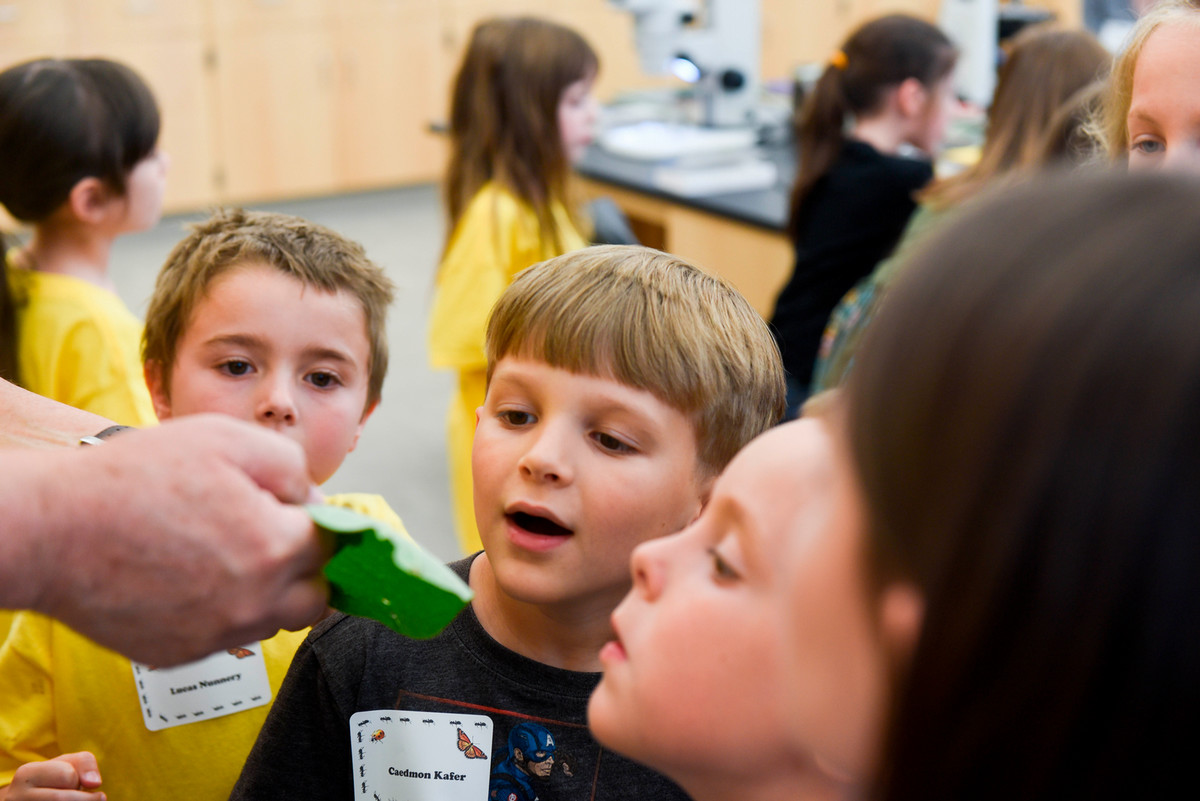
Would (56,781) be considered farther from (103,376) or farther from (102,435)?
(103,376)

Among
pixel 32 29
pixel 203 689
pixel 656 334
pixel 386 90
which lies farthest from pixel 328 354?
pixel 386 90

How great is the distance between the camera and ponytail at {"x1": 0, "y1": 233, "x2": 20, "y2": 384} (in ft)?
5.93

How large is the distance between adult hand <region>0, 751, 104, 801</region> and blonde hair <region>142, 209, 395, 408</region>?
50 centimetres

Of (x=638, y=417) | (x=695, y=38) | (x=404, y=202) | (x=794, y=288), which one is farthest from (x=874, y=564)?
(x=404, y=202)

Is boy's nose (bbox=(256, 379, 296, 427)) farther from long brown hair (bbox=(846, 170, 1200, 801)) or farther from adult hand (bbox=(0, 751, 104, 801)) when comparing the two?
long brown hair (bbox=(846, 170, 1200, 801))

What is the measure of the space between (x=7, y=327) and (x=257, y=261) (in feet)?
2.41

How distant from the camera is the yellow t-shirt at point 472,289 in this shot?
7.76 feet

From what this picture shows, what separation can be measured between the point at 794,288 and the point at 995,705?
2.39 metres

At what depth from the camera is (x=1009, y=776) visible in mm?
449

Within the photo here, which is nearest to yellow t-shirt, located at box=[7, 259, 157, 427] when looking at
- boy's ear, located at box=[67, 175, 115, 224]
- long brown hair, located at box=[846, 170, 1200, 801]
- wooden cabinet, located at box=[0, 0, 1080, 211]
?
boy's ear, located at box=[67, 175, 115, 224]

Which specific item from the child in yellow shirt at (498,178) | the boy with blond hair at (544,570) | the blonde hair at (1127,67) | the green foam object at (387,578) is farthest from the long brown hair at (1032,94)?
the green foam object at (387,578)

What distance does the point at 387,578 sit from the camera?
2.41ft

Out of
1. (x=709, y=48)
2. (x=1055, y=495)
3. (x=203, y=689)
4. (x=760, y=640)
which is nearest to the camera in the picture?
(x=1055, y=495)

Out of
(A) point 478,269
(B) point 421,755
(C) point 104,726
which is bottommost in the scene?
(C) point 104,726
